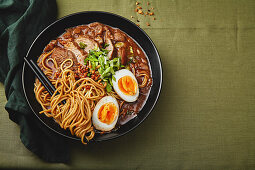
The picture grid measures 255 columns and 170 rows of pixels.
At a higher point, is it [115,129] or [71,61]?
[71,61]

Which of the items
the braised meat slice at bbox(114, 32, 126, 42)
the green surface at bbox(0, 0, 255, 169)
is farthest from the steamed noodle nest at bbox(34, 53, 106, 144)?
the braised meat slice at bbox(114, 32, 126, 42)

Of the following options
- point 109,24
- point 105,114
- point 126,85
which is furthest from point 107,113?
point 109,24

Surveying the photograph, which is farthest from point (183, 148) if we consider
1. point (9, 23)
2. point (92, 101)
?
point (9, 23)

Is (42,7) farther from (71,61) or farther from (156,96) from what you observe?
(156,96)

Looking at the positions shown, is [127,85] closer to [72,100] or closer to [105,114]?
[105,114]

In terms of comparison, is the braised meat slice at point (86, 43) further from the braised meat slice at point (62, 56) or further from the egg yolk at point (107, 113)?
the egg yolk at point (107, 113)

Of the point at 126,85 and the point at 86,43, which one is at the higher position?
the point at 86,43
